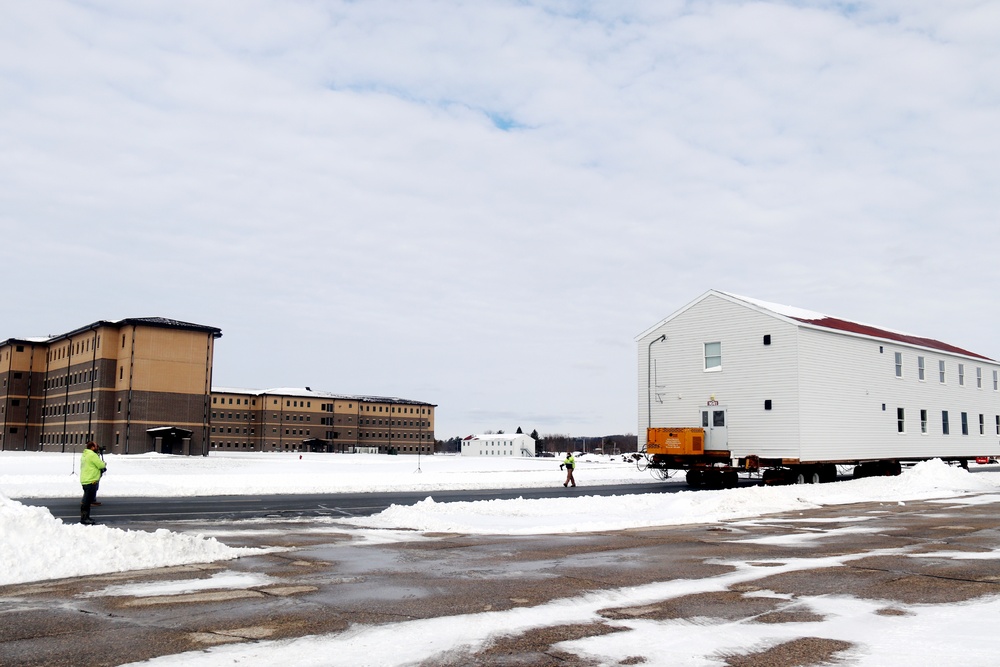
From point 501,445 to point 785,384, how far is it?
467 ft

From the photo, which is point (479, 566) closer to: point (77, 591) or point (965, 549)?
point (77, 591)

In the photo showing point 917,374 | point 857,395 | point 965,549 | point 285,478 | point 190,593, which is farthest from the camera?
point 285,478

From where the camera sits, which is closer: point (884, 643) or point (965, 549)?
point (884, 643)

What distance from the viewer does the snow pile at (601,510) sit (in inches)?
731

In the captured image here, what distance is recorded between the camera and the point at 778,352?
3184 centimetres

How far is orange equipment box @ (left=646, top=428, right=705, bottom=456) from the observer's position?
32.4 meters

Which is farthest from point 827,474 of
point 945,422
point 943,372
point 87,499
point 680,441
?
point 87,499

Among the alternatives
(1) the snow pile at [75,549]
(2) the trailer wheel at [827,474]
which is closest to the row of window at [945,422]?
(2) the trailer wheel at [827,474]

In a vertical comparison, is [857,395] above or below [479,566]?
above

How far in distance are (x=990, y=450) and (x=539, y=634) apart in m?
43.0

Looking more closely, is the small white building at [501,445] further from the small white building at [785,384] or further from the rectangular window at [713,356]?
the rectangular window at [713,356]

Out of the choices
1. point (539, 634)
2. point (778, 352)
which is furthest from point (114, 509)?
point (778, 352)

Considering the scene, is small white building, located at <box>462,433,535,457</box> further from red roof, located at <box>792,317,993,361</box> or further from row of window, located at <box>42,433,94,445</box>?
red roof, located at <box>792,317,993,361</box>

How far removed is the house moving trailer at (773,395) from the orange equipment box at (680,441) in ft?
0.12
